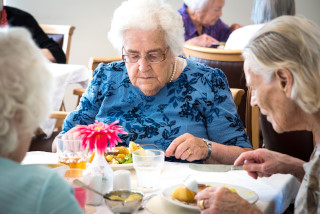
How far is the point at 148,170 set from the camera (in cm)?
146

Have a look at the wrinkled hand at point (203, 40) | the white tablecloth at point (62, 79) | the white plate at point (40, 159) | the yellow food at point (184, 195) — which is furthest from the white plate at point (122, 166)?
the wrinkled hand at point (203, 40)

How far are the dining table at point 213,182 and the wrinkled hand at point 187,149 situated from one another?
0.04 metres

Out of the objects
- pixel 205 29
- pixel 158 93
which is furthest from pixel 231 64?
pixel 205 29

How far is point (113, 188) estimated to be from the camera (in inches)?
53.9

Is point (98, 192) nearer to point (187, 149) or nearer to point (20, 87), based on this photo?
point (20, 87)

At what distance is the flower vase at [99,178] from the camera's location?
130cm

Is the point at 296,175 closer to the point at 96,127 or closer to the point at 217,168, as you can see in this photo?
the point at 217,168

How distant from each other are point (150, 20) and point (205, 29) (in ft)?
9.81

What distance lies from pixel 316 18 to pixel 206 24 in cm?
210

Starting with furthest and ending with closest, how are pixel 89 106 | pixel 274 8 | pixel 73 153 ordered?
pixel 274 8
pixel 89 106
pixel 73 153

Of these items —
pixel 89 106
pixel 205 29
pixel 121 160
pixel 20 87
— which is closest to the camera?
pixel 20 87

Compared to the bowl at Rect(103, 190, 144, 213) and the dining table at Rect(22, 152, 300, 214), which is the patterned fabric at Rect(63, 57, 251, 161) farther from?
the bowl at Rect(103, 190, 144, 213)

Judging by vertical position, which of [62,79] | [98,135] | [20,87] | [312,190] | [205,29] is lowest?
[62,79]

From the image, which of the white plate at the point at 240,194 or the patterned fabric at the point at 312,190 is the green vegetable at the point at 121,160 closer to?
the white plate at the point at 240,194
